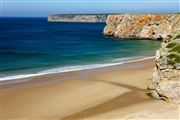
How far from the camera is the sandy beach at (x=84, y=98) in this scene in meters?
18.4

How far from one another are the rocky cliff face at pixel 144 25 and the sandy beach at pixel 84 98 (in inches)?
1760

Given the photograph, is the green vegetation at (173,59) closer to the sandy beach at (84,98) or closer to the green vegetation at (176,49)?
the green vegetation at (176,49)

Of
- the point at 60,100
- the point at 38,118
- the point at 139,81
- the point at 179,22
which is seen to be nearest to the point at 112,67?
the point at 139,81

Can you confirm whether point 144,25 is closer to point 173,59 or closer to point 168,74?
point 173,59

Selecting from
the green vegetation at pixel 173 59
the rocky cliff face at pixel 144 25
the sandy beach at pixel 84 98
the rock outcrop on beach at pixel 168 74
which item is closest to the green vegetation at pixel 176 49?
the rock outcrop on beach at pixel 168 74

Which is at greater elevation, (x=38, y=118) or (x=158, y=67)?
(x=158, y=67)

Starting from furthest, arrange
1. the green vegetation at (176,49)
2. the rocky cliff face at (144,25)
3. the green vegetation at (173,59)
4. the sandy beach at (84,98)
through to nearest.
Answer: the rocky cliff face at (144,25) < the green vegetation at (176,49) < the green vegetation at (173,59) < the sandy beach at (84,98)

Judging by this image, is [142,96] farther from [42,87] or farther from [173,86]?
[42,87]

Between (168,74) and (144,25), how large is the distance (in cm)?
5888

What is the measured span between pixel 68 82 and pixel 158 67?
7.68m

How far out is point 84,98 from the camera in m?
22.0

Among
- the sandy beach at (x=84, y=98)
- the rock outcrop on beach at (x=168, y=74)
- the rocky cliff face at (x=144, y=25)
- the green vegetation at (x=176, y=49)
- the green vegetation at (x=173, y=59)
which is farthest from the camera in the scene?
the rocky cliff face at (x=144, y=25)

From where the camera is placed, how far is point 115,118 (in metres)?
17.3

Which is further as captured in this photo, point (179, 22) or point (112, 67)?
point (179, 22)
